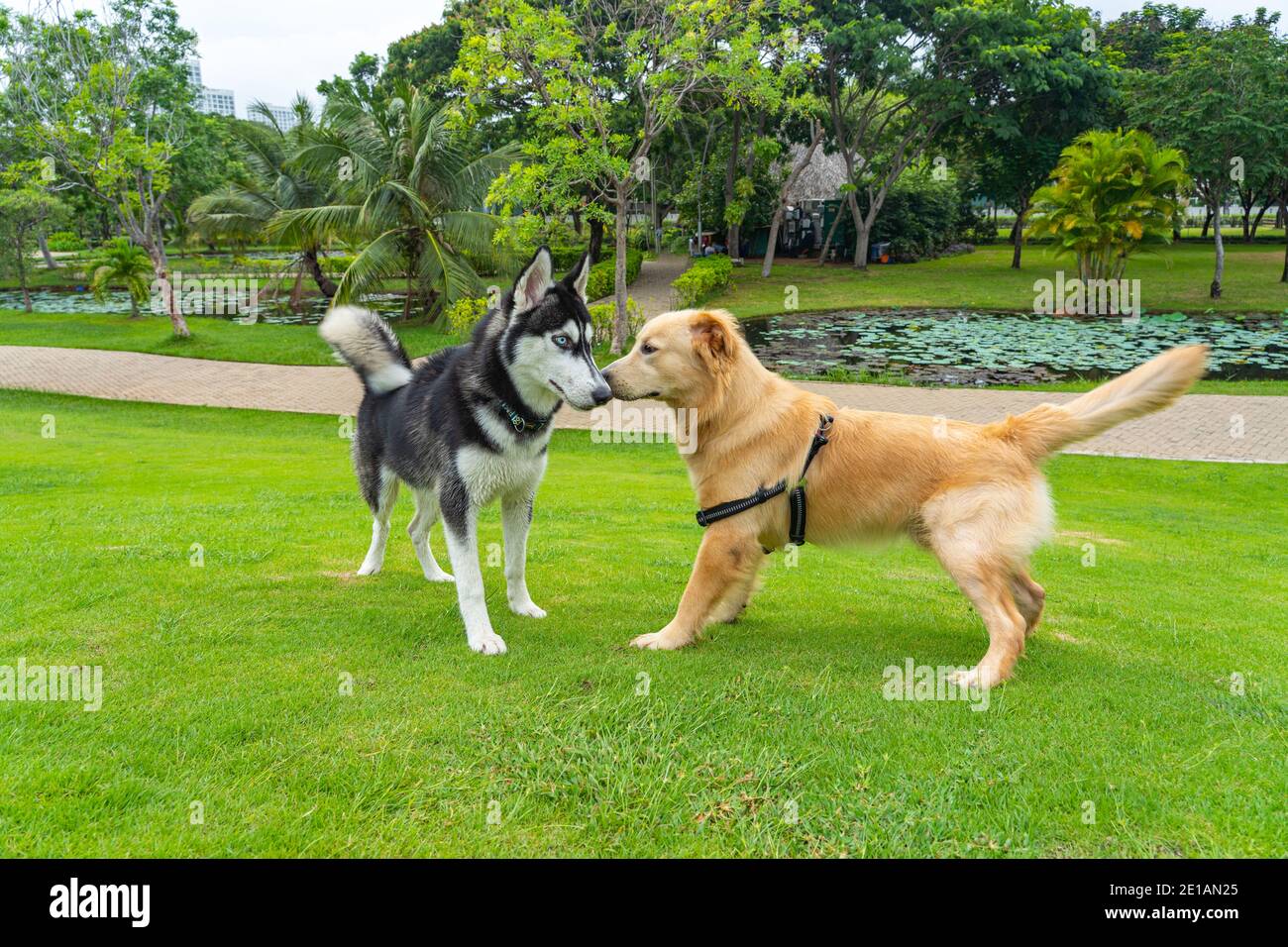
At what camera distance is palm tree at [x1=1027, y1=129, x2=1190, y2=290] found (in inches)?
1065

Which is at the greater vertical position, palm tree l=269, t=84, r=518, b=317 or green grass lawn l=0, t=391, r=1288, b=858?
palm tree l=269, t=84, r=518, b=317

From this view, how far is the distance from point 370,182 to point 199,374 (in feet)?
31.4

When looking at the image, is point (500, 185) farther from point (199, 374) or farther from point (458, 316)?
point (199, 374)

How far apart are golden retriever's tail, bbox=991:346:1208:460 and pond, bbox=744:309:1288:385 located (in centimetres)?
1583

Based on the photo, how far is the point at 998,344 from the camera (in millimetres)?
24422

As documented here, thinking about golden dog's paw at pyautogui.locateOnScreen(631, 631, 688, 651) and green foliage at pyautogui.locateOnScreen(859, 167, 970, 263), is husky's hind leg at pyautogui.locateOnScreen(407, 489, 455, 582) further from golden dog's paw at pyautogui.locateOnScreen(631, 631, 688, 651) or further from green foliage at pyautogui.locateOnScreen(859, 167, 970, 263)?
green foliage at pyautogui.locateOnScreen(859, 167, 970, 263)

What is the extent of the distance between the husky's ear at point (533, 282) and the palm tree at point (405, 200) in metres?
22.7

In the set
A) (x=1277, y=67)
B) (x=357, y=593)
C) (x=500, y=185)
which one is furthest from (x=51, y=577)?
(x=1277, y=67)

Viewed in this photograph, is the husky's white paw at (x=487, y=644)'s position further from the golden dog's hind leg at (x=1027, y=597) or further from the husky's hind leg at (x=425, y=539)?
the golden dog's hind leg at (x=1027, y=597)

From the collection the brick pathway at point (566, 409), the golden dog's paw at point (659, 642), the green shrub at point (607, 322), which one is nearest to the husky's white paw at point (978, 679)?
the golden dog's paw at point (659, 642)

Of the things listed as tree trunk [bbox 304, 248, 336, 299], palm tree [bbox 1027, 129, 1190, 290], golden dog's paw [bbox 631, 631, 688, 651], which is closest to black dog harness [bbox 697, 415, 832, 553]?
golden dog's paw [bbox 631, 631, 688, 651]

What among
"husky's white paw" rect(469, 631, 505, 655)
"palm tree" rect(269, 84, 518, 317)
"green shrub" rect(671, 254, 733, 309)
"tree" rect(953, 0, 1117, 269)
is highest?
"tree" rect(953, 0, 1117, 269)

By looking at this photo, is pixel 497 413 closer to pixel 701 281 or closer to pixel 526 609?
pixel 526 609

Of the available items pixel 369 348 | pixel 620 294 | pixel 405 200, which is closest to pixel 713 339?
pixel 369 348
